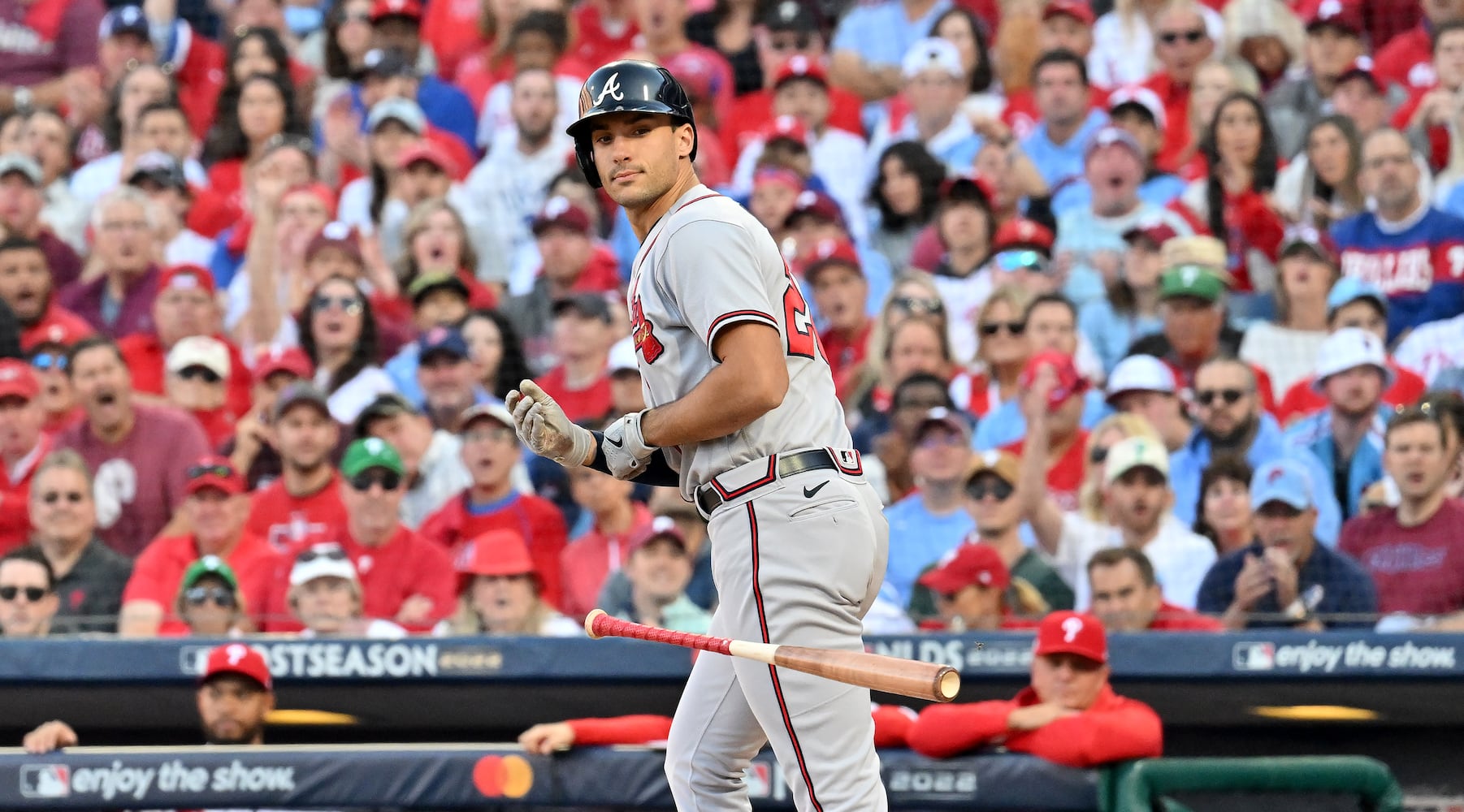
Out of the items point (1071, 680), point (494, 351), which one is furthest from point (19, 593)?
point (1071, 680)

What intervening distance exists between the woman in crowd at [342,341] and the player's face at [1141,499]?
2.61 meters

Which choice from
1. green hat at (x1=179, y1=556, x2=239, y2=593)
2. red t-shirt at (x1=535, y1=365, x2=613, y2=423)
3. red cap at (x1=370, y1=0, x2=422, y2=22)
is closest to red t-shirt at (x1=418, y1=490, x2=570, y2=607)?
red t-shirt at (x1=535, y1=365, x2=613, y2=423)

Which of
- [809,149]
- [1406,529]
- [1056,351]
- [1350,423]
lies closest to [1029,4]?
[809,149]

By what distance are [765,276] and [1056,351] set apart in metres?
3.56

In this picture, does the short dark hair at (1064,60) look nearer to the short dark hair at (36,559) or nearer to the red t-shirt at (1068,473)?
the red t-shirt at (1068,473)

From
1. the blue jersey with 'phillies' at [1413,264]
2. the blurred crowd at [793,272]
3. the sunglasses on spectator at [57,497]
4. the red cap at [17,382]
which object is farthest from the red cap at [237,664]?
the blue jersey with 'phillies' at [1413,264]

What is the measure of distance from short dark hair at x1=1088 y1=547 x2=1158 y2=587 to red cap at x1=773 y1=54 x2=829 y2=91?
323 cm

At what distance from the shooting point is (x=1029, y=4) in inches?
324

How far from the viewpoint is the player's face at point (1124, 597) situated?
5.13 m

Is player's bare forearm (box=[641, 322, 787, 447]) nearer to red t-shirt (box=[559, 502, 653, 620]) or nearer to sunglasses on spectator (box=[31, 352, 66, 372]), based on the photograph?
red t-shirt (box=[559, 502, 653, 620])

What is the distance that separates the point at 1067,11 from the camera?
7922 millimetres

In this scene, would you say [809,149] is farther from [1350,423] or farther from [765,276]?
[765,276]

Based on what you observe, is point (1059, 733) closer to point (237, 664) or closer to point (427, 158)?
point (237, 664)

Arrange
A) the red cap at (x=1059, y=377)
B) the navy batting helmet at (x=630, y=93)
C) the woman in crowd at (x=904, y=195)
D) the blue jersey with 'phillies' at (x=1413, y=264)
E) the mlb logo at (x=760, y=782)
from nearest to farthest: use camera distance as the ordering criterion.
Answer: the navy batting helmet at (x=630, y=93) → the mlb logo at (x=760, y=782) → the red cap at (x=1059, y=377) → the blue jersey with 'phillies' at (x=1413, y=264) → the woman in crowd at (x=904, y=195)
